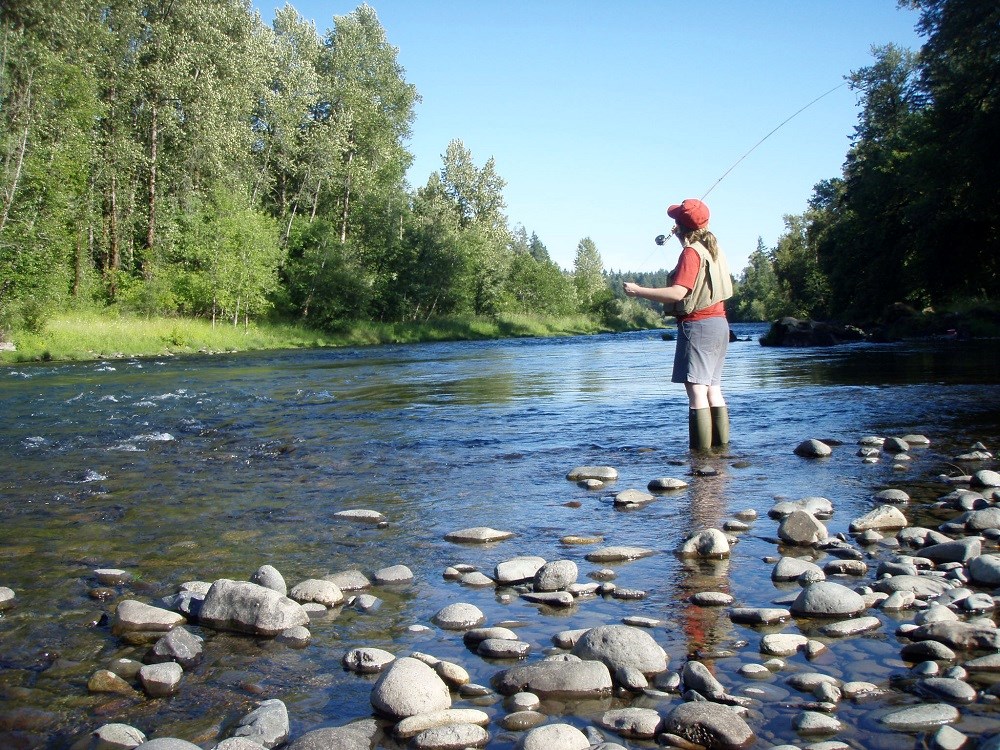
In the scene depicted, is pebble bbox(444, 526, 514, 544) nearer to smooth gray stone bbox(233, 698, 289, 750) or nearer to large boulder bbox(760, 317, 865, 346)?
smooth gray stone bbox(233, 698, 289, 750)

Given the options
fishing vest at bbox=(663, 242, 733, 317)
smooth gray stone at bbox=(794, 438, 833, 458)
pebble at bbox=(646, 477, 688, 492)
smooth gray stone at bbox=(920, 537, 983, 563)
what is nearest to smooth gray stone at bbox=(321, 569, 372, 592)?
pebble at bbox=(646, 477, 688, 492)

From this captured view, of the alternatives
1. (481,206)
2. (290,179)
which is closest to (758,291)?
(481,206)

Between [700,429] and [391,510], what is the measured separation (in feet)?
11.8

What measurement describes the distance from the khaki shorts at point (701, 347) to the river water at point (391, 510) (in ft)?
2.82

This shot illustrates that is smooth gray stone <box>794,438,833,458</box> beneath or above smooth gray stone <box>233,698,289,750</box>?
above

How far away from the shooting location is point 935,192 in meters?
32.6

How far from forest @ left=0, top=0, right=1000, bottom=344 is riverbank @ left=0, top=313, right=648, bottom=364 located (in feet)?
3.54

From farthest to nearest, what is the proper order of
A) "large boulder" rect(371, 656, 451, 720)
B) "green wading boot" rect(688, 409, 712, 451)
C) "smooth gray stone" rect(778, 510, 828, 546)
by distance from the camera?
"green wading boot" rect(688, 409, 712, 451), "smooth gray stone" rect(778, 510, 828, 546), "large boulder" rect(371, 656, 451, 720)

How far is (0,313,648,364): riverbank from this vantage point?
30.2 metres

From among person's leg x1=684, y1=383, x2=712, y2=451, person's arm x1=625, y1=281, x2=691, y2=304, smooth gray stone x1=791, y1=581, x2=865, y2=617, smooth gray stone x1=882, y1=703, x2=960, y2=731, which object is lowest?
smooth gray stone x1=882, y1=703, x2=960, y2=731

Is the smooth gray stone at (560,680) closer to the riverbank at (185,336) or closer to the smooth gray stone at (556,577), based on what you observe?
the smooth gray stone at (556,577)

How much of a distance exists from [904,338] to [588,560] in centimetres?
3456

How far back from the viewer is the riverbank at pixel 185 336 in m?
30.2

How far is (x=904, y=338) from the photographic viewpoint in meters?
35.6
